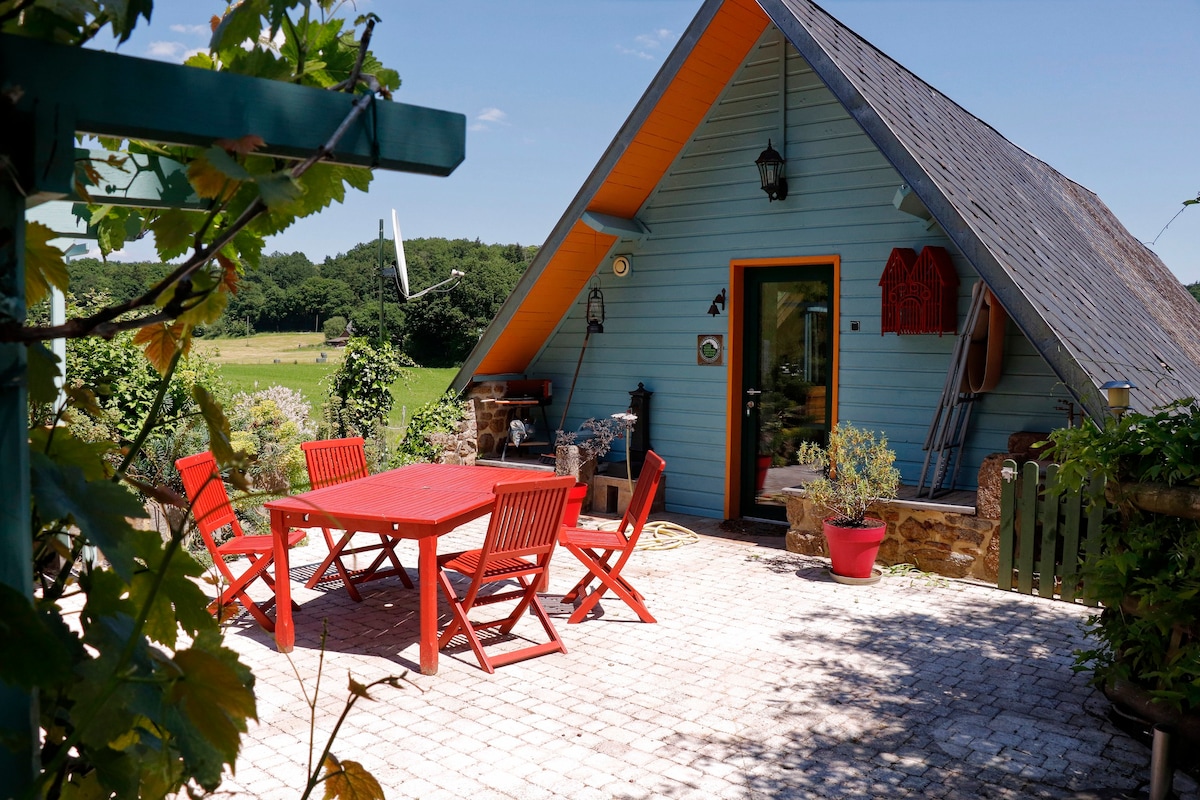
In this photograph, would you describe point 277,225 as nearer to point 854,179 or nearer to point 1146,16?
point 854,179

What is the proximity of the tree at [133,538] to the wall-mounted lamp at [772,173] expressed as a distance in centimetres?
750

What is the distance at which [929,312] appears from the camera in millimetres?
7688

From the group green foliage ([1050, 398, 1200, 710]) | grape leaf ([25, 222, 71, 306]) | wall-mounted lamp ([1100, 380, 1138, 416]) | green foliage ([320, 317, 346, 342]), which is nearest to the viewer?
grape leaf ([25, 222, 71, 306])

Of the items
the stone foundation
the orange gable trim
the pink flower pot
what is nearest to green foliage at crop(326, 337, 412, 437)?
the orange gable trim

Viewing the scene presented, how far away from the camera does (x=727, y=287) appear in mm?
9203

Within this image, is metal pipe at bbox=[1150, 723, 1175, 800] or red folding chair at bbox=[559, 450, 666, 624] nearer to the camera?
metal pipe at bbox=[1150, 723, 1175, 800]

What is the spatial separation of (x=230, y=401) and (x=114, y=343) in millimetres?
1650

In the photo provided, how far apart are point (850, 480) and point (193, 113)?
21.3 feet

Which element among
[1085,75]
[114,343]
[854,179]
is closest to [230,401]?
[114,343]

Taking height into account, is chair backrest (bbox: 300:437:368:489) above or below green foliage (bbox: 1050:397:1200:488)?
below

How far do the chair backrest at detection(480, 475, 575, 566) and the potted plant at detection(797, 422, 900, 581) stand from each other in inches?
108

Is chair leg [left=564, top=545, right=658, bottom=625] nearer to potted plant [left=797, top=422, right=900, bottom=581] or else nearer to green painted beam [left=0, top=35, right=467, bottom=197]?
potted plant [left=797, top=422, right=900, bottom=581]

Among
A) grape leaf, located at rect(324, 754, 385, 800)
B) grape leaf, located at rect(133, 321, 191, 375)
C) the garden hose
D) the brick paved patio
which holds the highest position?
grape leaf, located at rect(133, 321, 191, 375)

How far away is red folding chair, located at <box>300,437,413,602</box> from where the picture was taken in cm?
636
